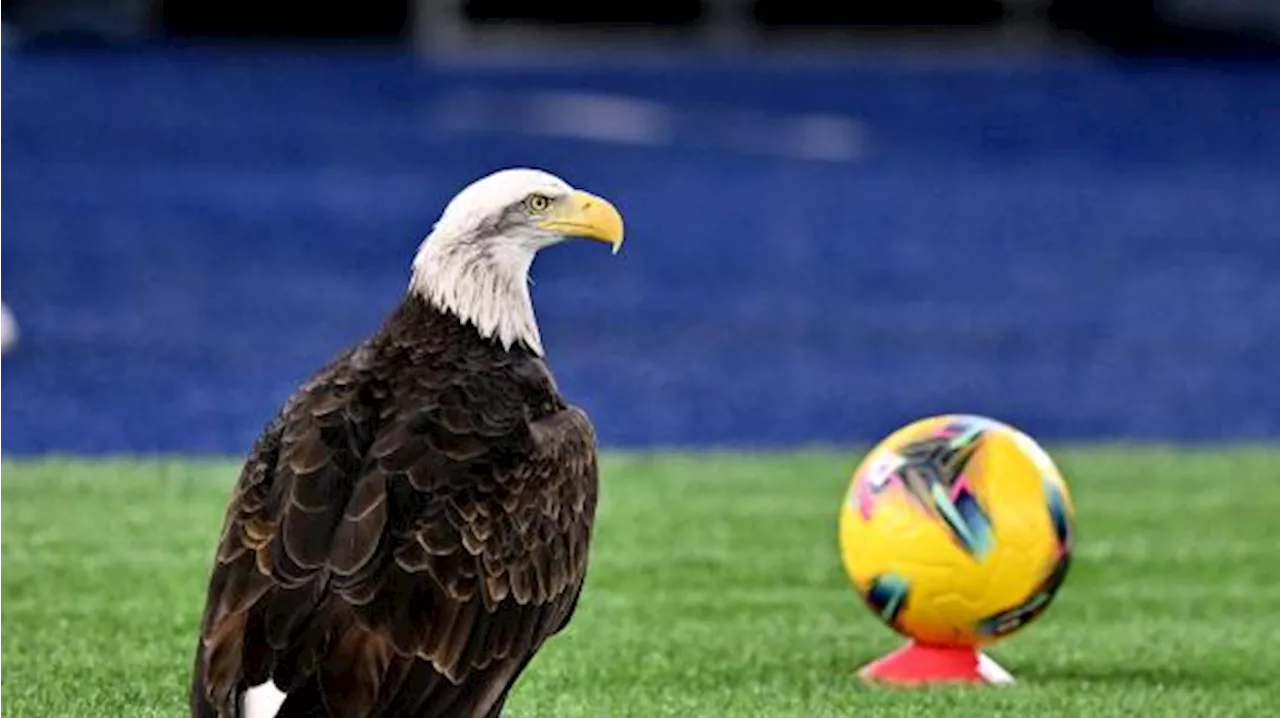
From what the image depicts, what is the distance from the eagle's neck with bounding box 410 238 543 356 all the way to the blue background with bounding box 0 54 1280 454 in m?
6.14

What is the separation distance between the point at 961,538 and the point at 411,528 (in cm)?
221

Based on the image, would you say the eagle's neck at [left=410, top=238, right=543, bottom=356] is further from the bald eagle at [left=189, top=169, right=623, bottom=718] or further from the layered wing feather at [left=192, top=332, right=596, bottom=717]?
the layered wing feather at [left=192, top=332, right=596, bottom=717]

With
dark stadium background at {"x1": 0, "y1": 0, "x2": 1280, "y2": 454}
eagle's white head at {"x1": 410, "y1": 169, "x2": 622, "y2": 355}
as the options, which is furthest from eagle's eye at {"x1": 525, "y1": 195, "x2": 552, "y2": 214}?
dark stadium background at {"x1": 0, "y1": 0, "x2": 1280, "y2": 454}

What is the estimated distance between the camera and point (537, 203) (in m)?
7.57

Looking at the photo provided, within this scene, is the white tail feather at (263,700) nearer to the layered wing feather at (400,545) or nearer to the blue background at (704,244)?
the layered wing feather at (400,545)

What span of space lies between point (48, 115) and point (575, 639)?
840 inches

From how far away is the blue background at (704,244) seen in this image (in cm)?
1562

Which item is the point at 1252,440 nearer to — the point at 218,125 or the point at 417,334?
the point at 417,334

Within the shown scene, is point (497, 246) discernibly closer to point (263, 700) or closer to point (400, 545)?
point (400, 545)

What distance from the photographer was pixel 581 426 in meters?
7.24

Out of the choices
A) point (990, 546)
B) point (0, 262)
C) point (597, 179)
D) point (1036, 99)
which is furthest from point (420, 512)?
point (1036, 99)

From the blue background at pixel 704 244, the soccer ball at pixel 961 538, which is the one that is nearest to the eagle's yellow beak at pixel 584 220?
the soccer ball at pixel 961 538

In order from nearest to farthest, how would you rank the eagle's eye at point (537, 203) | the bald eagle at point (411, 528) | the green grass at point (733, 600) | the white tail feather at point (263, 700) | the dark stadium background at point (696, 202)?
the white tail feather at point (263, 700) < the bald eagle at point (411, 528) < the eagle's eye at point (537, 203) < the green grass at point (733, 600) < the dark stadium background at point (696, 202)

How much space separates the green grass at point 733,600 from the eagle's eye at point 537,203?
4.25ft
